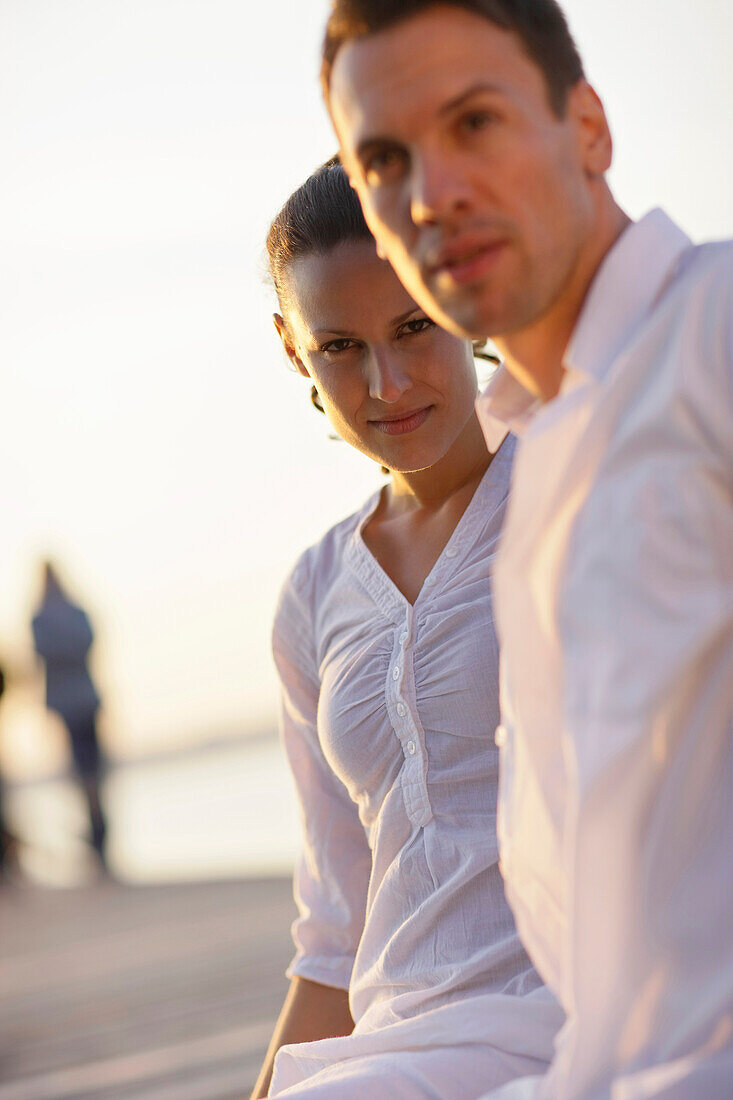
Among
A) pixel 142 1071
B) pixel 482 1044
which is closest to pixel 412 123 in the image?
pixel 482 1044

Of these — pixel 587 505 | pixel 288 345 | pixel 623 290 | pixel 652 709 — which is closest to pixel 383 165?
pixel 623 290

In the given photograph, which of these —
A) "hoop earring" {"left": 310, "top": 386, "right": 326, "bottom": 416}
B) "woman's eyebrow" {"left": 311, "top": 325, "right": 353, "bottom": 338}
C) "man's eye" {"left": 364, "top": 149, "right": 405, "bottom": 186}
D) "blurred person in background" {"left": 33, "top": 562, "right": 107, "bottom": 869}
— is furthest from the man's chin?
"blurred person in background" {"left": 33, "top": 562, "right": 107, "bottom": 869}

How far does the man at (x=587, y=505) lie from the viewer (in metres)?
A: 1.14

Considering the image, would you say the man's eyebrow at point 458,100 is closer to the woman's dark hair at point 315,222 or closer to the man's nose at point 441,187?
the man's nose at point 441,187

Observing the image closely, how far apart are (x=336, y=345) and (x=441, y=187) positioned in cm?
94

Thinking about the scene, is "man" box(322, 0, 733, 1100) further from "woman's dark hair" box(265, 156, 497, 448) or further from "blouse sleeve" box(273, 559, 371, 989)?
"blouse sleeve" box(273, 559, 371, 989)

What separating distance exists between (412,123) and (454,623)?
88 cm

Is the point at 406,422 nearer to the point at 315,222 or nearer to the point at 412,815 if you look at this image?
the point at 315,222

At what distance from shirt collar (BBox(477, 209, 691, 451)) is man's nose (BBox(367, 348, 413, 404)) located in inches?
30.2

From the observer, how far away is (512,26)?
131 centimetres

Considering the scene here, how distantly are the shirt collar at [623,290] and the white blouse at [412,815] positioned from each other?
0.74 meters

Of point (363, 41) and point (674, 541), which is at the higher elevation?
point (363, 41)

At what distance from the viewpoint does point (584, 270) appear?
136 cm

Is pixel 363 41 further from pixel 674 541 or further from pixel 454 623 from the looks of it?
pixel 454 623
